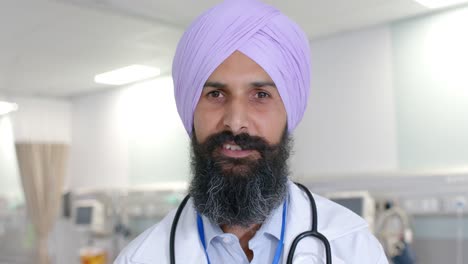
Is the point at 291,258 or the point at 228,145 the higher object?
the point at 228,145

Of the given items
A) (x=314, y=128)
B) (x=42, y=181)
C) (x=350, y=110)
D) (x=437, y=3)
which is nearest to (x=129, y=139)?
(x=42, y=181)

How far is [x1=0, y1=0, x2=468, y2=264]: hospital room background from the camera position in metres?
2.27

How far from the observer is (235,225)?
3.43 feet

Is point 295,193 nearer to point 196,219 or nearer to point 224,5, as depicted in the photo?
point 196,219

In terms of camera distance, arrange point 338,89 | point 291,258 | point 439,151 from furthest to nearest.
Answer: point 338,89 < point 439,151 < point 291,258

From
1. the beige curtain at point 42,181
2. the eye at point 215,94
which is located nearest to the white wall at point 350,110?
the beige curtain at point 42,181

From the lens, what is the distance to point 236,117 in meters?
0.96

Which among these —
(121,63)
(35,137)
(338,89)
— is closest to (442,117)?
(338,89)

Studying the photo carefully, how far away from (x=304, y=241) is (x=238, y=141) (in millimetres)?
217

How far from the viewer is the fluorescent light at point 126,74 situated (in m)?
2.43

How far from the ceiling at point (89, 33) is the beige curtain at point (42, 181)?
0.81 feet

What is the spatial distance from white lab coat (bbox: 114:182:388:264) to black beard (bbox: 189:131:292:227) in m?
0.05

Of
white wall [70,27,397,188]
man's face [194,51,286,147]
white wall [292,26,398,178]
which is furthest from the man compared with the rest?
white wall [292,26,398,178]

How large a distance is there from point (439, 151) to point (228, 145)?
191cm
